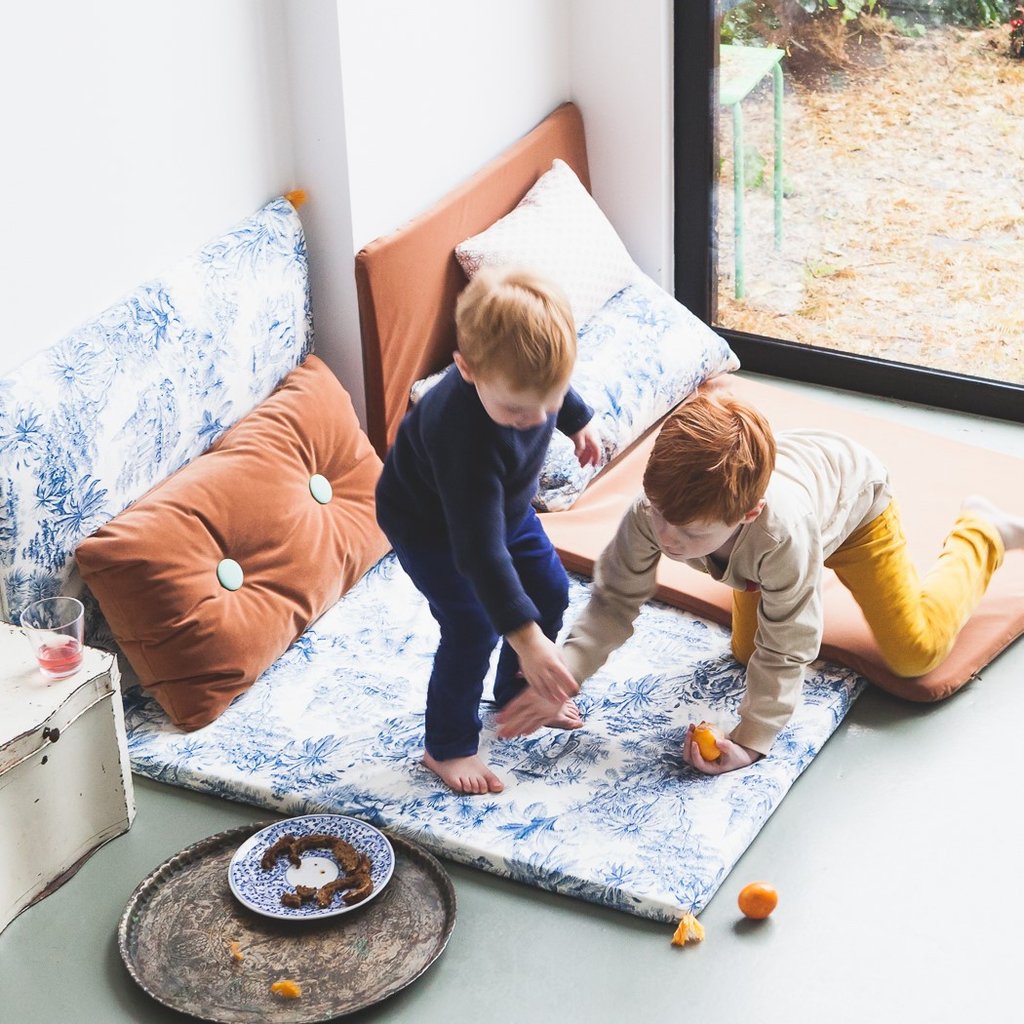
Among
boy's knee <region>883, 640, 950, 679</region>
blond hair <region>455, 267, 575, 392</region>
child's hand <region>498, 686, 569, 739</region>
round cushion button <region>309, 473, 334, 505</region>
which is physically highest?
blond hair <region>455, 267, 575, 392</region>

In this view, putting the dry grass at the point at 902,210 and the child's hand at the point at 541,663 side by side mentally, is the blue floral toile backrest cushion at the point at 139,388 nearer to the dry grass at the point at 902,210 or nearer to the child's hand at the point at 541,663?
the child's hand at the point at 541,663

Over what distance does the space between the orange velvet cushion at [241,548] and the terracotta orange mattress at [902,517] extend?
391mm

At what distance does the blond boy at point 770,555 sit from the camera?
6.11ft

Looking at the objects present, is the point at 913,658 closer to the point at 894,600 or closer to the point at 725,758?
the point at 894,600

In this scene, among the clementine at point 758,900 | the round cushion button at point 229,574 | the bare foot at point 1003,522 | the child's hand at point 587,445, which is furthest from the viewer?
the bare foot at point 1003,522

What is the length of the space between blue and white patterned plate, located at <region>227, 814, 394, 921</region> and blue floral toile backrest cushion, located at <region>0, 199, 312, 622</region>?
18.1 inches

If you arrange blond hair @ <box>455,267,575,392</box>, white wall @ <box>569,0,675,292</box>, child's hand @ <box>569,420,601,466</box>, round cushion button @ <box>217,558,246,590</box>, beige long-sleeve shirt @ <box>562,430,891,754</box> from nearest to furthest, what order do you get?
1. blond hair @ <box>455,267,575,392</box>
2. beige long-sleeve shirt @ <box>562,430,891,754</box>
3. child's hand @ <box>569,420,601,466</box>
4. round cushion button @ <box>217,558,246,590</box>
5. white wall @ <box>569,0,675,292</box>

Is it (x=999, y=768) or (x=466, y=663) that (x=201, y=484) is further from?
(x=999, y=768)

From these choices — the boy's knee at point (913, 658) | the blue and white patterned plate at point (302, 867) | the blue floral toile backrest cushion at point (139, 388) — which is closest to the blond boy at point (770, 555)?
the boy's knee at point (913, 658)

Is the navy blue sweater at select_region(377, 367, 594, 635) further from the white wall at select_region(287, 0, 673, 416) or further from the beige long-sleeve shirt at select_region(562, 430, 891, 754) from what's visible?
the white wall at select_region(287, 0, 673, 416)

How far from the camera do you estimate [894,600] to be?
86.9 inches

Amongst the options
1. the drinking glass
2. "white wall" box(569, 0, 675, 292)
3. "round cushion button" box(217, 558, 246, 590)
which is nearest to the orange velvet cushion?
"round cushion button" box(217, 558, 246, 590)

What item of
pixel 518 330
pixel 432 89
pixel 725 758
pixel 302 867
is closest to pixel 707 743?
pixel 725 758

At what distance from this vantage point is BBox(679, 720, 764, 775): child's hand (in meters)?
2.08
